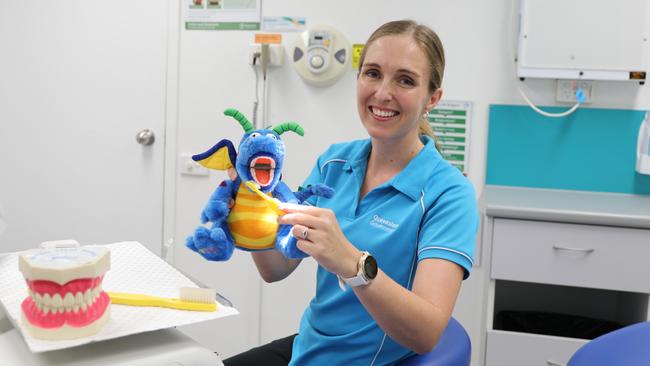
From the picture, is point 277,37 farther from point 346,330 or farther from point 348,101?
point 346,330

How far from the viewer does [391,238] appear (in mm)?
1237

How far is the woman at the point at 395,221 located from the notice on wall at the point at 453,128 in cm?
97

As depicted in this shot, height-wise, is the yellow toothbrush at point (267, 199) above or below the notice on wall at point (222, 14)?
below

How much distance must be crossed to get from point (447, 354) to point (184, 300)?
0.54 meters

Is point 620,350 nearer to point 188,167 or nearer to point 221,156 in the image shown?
point 221,156

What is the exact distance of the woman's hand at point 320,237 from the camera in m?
0.96

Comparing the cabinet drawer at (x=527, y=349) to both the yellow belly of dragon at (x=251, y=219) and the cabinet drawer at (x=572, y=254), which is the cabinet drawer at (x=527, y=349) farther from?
the yellow belly of dragon at (x=251, y=219)

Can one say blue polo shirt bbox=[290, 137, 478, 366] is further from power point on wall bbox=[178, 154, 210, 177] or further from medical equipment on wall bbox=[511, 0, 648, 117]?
power point on wall bbox=[178, 154, 210, 177]

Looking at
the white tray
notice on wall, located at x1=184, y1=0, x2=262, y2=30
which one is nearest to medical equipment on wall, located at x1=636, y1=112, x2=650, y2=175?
notice on wall, located at x1=184, y1=0, x2=262, y2=30

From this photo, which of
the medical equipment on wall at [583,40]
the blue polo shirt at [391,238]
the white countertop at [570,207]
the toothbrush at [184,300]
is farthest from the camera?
the medical equipment on wall at [583,40]

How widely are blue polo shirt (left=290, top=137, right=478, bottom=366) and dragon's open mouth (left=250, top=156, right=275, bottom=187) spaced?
338 mm

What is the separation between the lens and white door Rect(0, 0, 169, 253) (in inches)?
102

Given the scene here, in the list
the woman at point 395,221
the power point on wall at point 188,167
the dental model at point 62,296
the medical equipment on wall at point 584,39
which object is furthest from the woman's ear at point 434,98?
the power point on wall at point 188,167

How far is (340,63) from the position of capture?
238 centimetres
